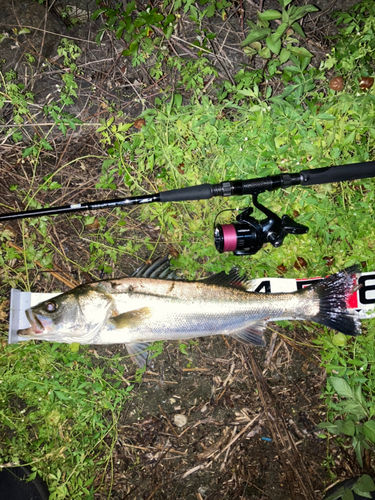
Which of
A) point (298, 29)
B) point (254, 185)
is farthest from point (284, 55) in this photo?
point (254, 185)

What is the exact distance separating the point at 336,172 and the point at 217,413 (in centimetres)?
268

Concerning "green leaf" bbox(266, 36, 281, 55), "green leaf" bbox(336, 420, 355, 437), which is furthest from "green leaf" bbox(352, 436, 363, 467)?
"green leaf" bbox(266, 36, 281, 55)

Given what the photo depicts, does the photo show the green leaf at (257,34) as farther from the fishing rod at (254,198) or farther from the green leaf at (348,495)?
the green leaf at (348,495)

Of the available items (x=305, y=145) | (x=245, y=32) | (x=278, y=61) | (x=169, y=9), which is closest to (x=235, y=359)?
(x=305, y=145)

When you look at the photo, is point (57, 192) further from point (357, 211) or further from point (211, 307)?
point (357, 211)

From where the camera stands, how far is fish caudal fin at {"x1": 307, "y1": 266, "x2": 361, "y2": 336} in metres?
3.10

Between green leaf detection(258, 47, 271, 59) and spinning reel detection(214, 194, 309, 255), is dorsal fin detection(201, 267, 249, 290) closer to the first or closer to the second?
spinning reel detection(214, 194, 309, 255)

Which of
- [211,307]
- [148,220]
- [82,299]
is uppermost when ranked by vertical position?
[148,220]

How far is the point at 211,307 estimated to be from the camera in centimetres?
310

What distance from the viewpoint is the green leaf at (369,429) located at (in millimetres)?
3115

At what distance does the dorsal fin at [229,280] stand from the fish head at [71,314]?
978mm

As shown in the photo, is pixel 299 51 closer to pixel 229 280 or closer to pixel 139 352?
pixel 229 280

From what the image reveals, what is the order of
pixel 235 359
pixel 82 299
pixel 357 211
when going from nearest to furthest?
pixel 82 299 → pixel 357 211 → pixel 235 359

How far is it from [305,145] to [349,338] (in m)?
2.01
